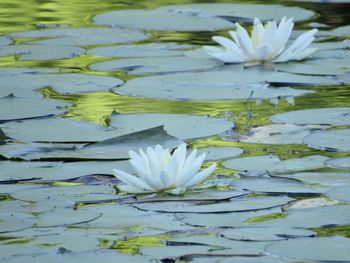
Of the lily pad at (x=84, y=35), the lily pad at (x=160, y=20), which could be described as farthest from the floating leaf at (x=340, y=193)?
the lily pad at (x=160, y=20)

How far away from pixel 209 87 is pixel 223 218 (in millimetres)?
→ 1775

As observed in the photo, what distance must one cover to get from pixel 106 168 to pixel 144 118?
0.66 m

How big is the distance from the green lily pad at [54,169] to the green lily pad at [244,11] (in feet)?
10.8

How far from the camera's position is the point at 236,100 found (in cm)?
421

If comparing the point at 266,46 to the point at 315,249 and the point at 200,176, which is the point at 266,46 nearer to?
the point at 200,176

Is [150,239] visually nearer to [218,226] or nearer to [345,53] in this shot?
[218,226]

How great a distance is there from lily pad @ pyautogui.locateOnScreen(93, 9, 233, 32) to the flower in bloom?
3131mm

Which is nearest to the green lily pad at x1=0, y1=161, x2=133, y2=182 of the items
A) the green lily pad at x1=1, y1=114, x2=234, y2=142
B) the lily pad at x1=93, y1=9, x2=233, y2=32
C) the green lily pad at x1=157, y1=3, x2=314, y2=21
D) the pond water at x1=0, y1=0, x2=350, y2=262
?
the pond water at x1=0, y1=0, x2=350, y2=262

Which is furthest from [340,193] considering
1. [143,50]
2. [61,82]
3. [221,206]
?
[143,50]

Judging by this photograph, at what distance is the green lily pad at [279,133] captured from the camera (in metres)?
3.52

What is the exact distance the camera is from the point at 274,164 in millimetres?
3197

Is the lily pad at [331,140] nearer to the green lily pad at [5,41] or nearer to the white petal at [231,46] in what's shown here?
the white petal at [231,46]

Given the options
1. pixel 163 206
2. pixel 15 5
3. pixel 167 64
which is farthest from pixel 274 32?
pixel 15 5

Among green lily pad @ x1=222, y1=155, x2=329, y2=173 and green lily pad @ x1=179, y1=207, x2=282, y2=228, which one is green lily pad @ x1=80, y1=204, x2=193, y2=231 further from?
green lily pad @ x1=222, y1=155, x2=329, y2=173
